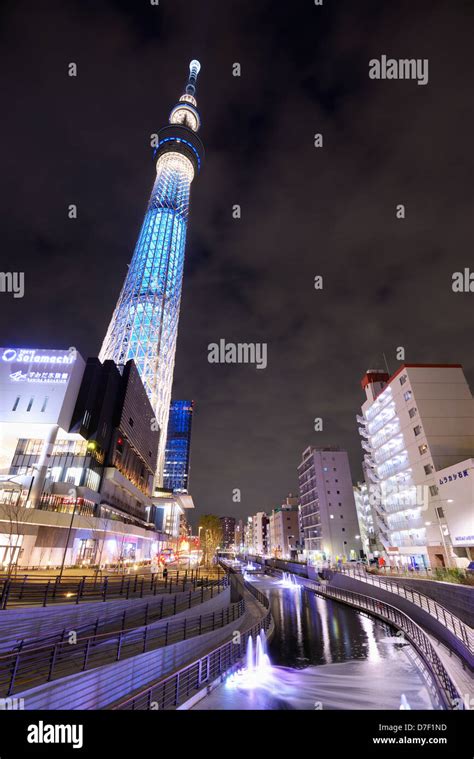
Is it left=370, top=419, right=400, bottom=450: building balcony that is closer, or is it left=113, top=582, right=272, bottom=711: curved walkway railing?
left=113, top=582, right=272, bottom=711: curved walkway railing

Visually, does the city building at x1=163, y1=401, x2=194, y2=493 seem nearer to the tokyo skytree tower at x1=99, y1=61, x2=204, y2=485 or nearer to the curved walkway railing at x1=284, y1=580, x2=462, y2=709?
the tokyo skytree tower at x1=99, y1=61, x2=204, y2=485

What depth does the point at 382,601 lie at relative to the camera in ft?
91.9

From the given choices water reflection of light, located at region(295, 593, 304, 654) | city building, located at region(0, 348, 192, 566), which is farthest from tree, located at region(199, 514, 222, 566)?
water reflection of light, located at region(295, 593, 304, 654)

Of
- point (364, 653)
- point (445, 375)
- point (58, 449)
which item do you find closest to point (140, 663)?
point (364, 653)

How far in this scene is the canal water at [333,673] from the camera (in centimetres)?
1288

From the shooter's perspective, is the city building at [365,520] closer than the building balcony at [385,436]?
No

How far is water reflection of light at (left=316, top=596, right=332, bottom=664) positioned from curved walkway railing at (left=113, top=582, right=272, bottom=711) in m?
5.47

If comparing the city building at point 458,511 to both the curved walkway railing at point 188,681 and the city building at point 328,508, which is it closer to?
the curved walkway railing at point 188,681

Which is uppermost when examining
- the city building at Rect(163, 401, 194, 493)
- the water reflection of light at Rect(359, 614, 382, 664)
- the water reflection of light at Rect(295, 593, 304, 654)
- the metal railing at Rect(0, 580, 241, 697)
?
the city building at Rect(163, 401, 194, 493)

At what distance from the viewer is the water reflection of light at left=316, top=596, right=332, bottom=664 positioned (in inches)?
784

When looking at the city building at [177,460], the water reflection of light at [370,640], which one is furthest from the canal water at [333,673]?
the city building at [177,460]

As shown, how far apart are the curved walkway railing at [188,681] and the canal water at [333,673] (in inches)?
23.2

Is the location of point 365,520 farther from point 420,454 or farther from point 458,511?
point 458,511

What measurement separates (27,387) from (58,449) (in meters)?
9.15
